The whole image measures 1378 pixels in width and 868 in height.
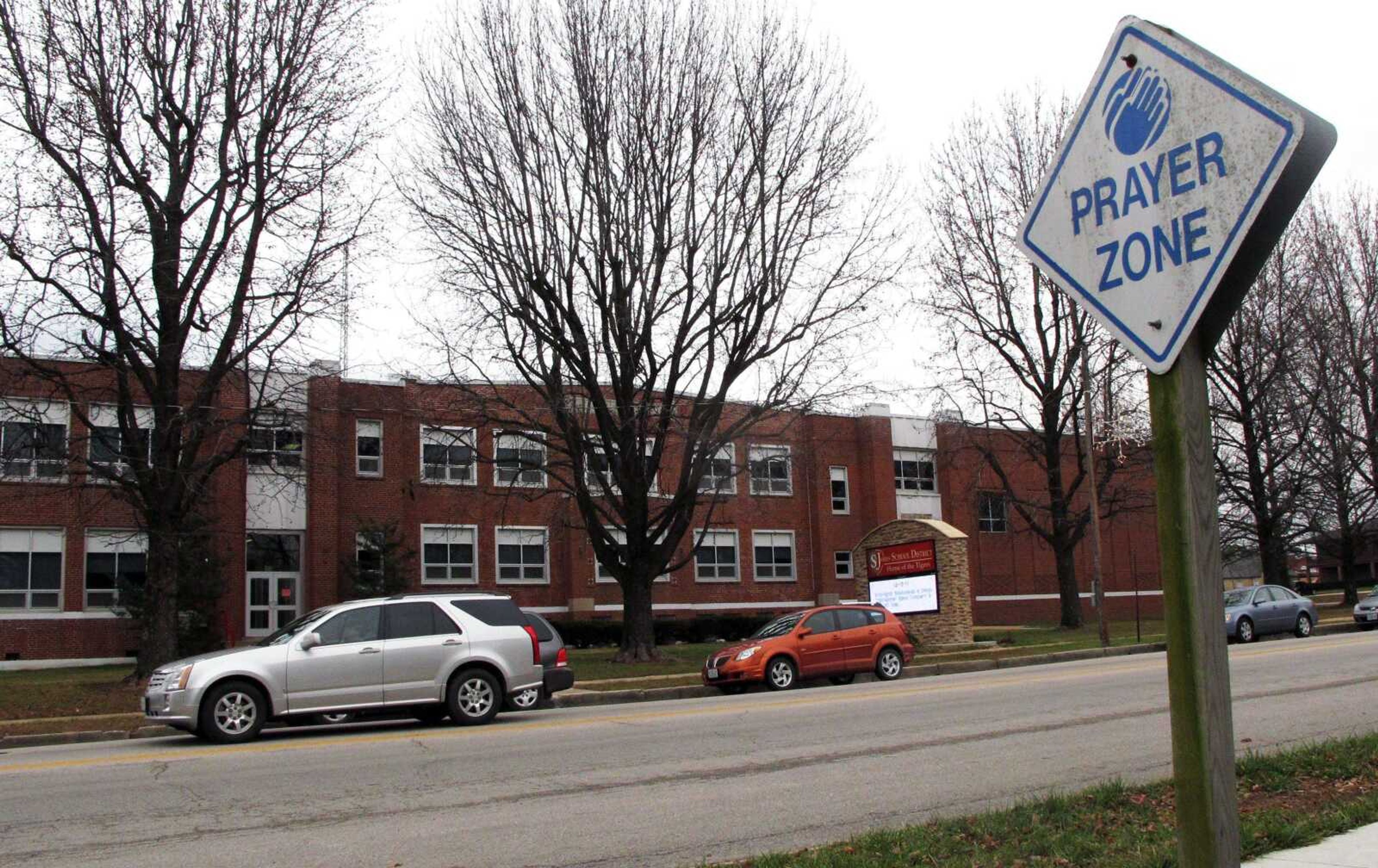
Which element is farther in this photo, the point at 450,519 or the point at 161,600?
the point at 450,519

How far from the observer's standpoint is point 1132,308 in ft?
10.4

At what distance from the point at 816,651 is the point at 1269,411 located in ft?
89.3

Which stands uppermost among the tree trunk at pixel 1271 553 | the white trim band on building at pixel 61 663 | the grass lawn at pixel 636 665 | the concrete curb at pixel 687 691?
the tree trunk at pixel 1271 553

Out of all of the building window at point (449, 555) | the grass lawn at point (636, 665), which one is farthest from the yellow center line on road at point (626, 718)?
the building window at point (449, 555)

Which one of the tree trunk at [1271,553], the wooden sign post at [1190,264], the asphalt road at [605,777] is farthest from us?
the tree trunk at [1271,553]

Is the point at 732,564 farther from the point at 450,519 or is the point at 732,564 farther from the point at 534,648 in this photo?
the point at 534,648

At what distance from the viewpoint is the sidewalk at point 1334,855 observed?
6.39m

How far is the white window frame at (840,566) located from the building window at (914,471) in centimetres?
425

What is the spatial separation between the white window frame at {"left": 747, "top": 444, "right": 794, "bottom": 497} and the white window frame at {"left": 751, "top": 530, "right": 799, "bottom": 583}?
150cm

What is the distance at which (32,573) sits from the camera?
1328 inches

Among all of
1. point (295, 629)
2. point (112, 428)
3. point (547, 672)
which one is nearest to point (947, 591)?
point (547, 672)

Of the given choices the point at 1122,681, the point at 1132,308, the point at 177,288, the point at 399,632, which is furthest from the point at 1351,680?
the point at 177,288

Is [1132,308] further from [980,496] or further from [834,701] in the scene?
[980,496]

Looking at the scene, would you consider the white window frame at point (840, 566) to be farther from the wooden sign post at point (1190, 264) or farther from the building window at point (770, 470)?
the wooden sign post at point (1190, 264)
